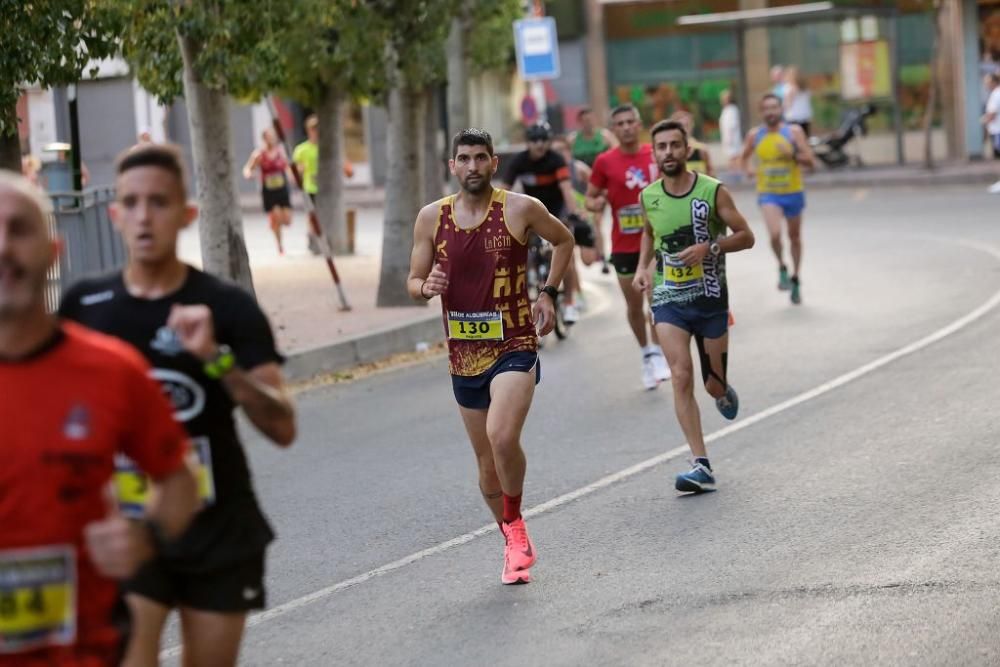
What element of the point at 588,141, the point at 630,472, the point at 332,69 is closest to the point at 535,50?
the point at 332,69

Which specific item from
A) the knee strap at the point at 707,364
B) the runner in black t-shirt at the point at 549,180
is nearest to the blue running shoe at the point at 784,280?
the runner in black t-shirt at the point at 549,180

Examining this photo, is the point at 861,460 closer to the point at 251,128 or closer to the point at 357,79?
the point at 357,79

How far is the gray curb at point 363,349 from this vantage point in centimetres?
1577

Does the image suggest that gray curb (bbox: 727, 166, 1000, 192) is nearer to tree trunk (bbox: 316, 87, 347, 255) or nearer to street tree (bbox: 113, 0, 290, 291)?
tree trunk (bbox: 316, 87, 347, 255)

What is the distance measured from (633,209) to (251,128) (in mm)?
36000

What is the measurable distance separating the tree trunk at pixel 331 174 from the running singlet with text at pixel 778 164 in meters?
9.71

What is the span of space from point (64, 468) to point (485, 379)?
4313mm

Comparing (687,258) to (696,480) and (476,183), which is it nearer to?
(696,480)

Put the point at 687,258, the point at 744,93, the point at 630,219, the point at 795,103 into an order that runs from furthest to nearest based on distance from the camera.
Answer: the point at 744,93
the point at 795,103
the point at 630,219
the point at 687,258

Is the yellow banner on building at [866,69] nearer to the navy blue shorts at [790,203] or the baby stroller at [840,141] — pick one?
the baby stroller at [840,141]

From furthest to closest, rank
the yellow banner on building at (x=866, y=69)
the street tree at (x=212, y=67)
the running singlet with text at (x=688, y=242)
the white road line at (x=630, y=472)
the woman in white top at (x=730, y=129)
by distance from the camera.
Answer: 1. the woman in white top at (x=730, y=129)
2. the yellow banner on building at (x=866, y=69)
3. the street tree at (x=212, y=67)
4. the running singlet with text at (x=688, y=242)
5. the white road line at (x=630, y=472)

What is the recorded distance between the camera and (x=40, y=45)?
15391 mm

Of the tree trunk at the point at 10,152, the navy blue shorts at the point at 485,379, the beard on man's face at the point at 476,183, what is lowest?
the navy blue shorts at the point at 485,379

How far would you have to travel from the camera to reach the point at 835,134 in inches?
1511
